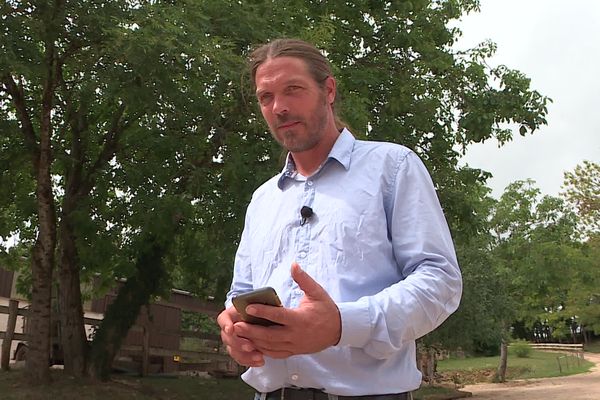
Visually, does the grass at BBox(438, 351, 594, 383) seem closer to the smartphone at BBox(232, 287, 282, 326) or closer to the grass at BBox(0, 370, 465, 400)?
the grass at BBox(0, 370, 465, 400)

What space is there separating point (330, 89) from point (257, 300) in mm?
786

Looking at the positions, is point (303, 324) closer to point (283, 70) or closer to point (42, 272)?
point (283, 70)

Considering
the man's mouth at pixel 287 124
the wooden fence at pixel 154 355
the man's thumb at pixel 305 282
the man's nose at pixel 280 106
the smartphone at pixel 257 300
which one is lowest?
the wooden fence at pixel 154 355

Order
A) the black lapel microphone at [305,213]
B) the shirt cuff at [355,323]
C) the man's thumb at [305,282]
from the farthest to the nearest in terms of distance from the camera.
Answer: the black lapel microphone at [305,213], the shirt cuff at [355,323], the man's thumb at [305,282]

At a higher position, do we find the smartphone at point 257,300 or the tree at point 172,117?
the tree at point 172,117

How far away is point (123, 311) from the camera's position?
11.7m

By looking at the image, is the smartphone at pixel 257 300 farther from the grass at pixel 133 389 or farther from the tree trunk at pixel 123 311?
the tree trunk at pixel 123 311

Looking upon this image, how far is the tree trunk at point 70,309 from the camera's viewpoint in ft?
36.8

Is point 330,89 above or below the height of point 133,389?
above

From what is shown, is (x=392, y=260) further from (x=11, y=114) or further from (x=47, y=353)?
(x=11, y=114)

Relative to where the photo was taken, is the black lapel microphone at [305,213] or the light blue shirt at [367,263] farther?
the black lapel microphone at [305,213]

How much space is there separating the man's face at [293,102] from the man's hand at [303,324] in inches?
22.2

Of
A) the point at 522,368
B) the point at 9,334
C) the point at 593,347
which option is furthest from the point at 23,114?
the point at 593,347

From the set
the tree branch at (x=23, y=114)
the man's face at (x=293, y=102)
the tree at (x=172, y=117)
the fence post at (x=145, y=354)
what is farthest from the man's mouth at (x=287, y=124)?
the fence post at (x=145, y=354)
